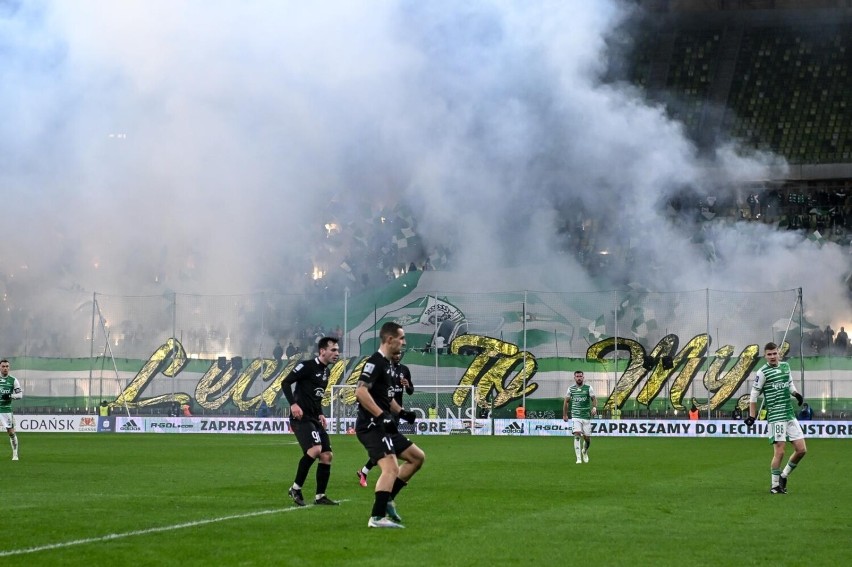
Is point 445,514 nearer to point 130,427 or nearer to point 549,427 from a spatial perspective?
point 549,427

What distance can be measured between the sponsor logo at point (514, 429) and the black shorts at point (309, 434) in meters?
Answer: 26.1

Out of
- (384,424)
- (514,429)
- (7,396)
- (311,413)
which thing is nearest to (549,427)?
(514,429)

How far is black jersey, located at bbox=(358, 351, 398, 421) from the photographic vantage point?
11.1 meters

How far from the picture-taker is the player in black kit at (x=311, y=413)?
44.5 ft

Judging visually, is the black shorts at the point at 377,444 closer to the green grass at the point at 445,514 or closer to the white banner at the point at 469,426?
the green grass at the point at 445,514

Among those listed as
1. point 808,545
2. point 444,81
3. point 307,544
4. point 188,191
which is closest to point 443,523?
point 307,544

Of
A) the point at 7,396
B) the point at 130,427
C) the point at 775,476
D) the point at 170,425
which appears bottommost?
the point at 130,427

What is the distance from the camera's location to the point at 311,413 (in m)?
13.8

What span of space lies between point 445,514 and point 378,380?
203 centimetres

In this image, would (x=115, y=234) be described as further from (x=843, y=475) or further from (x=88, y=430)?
(x=843, y=475)

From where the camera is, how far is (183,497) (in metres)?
14.4

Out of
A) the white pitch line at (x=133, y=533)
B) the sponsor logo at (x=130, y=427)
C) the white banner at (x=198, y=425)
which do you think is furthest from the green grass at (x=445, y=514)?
the sponsor logo at (x=130, y=427)

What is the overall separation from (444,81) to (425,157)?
11.7 ft

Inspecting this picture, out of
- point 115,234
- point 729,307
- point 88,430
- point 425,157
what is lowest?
point 88,430
